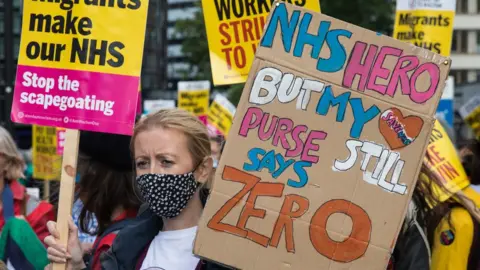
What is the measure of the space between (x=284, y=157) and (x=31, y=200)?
224 centimetres

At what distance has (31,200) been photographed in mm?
4516

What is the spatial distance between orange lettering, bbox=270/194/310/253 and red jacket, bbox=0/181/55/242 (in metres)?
1.99

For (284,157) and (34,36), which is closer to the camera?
(284,157)

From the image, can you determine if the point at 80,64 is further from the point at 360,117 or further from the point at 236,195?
the point at 360,117

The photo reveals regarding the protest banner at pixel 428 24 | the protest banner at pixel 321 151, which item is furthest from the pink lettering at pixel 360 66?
the protest banner at pixel 428 24

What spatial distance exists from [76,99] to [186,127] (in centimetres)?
56

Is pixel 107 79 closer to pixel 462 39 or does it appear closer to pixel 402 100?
pixel 402 100

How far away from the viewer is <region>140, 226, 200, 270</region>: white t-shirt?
297 cm

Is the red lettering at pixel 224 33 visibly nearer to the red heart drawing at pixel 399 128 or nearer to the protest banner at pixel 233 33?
the protest banner at pixel 233 33

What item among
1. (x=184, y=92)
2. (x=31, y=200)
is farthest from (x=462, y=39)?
(x=31, y=200)

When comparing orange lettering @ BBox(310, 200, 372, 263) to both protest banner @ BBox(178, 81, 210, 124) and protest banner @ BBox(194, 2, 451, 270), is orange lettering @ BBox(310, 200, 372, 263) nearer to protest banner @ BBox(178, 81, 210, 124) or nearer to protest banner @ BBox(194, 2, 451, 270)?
protest banner @ BBox(194, 2, 451, 270)

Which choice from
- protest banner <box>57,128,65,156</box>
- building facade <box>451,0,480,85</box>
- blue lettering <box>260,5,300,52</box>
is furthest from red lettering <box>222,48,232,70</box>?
building facade <box>451,0,480,85</box>

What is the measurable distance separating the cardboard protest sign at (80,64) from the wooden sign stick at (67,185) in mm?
73

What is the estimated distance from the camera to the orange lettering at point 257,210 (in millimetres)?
2701
